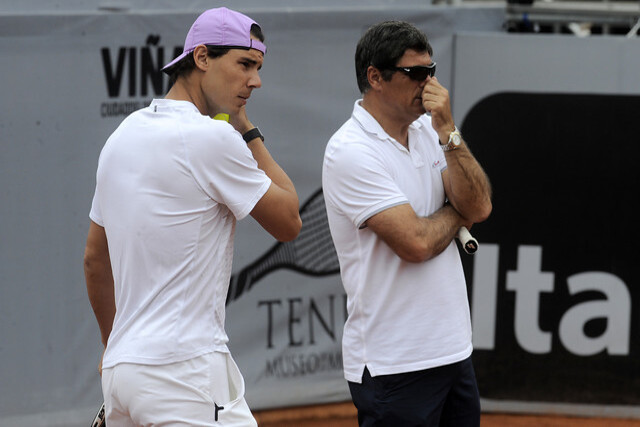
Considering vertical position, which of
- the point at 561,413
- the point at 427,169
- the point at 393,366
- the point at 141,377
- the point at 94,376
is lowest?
the point at 561,413

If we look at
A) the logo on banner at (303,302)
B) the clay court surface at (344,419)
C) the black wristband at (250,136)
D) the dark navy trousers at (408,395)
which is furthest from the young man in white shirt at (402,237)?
the clay court surface at (344,419)

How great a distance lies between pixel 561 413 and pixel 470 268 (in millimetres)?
1195

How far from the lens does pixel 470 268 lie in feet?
19.6

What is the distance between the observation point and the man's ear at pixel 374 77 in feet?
9.96

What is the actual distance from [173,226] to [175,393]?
45 centimetres

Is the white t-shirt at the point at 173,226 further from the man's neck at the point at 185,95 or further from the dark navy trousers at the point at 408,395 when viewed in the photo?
the dark navy trousers at the point at 408,395

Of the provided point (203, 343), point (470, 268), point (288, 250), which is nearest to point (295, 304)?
point (288, 250)

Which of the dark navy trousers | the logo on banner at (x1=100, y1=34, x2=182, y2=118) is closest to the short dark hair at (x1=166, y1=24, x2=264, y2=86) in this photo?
the dark navy trousers

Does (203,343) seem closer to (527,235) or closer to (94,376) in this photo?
(94,376)

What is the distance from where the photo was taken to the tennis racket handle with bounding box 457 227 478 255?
2933 millimetres

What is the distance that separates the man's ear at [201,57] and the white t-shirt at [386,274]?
1.95 ft

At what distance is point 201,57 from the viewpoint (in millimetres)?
2602

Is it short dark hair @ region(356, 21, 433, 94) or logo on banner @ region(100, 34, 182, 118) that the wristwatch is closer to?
short dark hair @ region(356, 21, 433, 94)

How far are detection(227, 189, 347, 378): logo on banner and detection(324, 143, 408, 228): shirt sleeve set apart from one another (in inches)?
110
